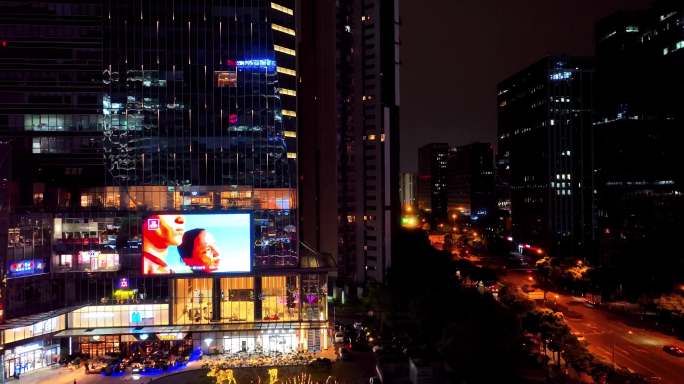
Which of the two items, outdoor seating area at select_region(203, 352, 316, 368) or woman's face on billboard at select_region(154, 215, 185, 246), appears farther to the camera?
woman's face on billboard at select_region(154, 215, 185, 246)

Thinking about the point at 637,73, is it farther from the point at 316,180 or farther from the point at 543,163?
the point at 316,180

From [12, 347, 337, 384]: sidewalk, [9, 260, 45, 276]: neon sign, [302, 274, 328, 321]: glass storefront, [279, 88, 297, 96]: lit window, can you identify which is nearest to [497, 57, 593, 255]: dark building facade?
[279, 88, 297, 96]: lit window

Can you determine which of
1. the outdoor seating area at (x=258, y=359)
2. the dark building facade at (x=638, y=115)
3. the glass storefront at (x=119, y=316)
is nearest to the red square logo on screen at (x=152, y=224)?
the glass storefront at (x=119, y=316)

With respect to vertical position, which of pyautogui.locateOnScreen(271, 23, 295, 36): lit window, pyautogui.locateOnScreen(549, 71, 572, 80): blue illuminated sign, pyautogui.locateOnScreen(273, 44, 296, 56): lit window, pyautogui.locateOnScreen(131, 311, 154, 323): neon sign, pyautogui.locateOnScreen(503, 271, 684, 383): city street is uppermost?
pyautogui.locateOnScreen(549, 71, 572, 80): blue illuminated sign

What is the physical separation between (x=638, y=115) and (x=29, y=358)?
387 ft

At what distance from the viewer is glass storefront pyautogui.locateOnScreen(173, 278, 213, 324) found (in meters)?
47.2

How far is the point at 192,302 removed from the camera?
4738 cm

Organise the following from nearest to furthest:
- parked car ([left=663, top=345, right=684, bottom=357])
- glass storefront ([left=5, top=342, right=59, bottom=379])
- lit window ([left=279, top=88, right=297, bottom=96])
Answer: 1. glass storefront ([left=5, top=342, right=59, bottom=379])
2. parked car ([left=663, top=345, right=684, bottom=357])
3. lit window ([left=279, top=88, right=297, bottom=96])

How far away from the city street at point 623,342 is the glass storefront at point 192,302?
33.3 metres

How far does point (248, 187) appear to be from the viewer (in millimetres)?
54219

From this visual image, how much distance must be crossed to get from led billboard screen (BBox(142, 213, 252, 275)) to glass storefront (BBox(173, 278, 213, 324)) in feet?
5.09

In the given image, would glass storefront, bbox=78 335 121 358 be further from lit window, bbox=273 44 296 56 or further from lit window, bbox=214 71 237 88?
lit window, bbox=273 44 296 56

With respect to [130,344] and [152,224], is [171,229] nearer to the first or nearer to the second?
Result: [152,224]

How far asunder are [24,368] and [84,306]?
6.50m
